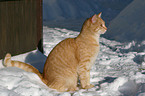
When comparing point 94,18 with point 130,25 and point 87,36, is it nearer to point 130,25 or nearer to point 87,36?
point 87,36

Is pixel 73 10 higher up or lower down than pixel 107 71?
higher up

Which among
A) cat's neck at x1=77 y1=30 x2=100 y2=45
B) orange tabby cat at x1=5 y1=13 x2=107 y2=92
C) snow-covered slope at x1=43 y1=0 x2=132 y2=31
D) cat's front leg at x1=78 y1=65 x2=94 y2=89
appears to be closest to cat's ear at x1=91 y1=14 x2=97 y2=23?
A: orange tabby cat at x1=5 y1=13 x2=107 y2=92

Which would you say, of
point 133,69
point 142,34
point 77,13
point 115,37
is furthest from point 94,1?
point 133,69

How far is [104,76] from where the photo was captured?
13.9 feet

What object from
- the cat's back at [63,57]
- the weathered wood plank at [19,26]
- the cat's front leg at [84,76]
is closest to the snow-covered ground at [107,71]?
the cat's front leg at [84,76]

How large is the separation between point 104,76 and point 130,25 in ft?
11.2

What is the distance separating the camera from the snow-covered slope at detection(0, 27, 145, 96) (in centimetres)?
297

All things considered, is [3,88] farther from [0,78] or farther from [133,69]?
[133,69]

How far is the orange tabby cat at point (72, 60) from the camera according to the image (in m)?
3.29

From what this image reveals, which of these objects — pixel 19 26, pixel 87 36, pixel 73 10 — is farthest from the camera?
pixel 73 10

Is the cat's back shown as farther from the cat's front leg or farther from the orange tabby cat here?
the cat's front leg

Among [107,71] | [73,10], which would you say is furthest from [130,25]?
[73,10]

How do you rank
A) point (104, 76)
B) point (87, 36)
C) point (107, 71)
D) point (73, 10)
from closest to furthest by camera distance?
point (87, 36), point (104, 76), point (107, 71), point (73, 10)

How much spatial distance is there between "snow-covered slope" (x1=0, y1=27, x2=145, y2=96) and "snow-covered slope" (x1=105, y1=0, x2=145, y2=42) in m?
0.47
